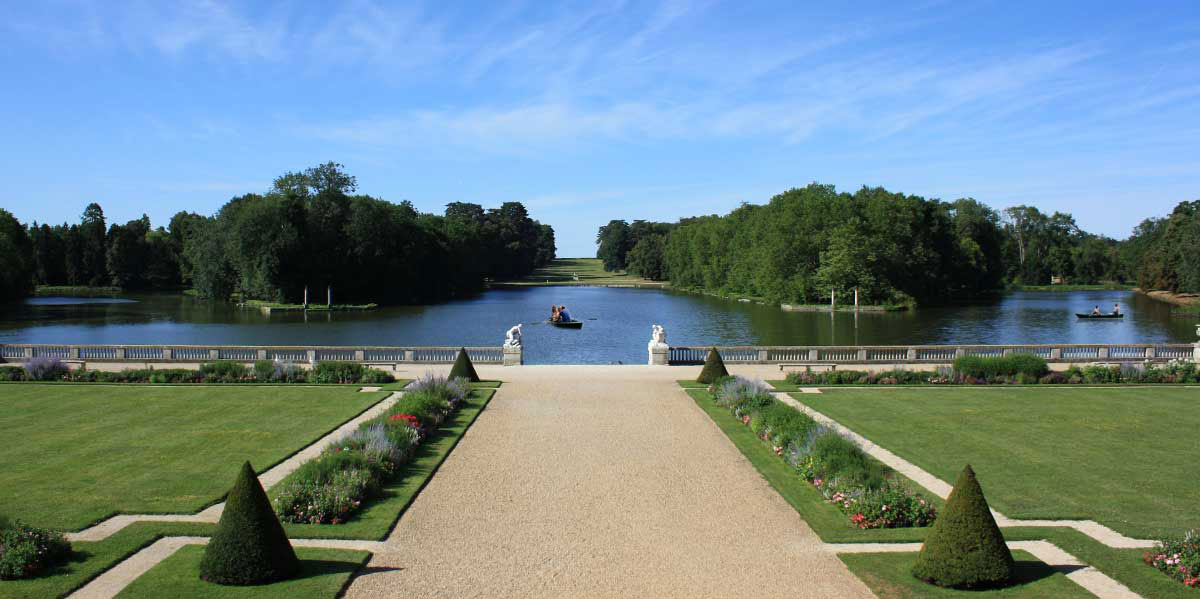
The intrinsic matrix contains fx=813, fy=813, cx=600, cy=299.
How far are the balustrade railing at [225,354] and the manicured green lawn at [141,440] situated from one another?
645cm

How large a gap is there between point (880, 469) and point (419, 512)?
27.6ft

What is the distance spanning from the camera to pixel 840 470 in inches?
569

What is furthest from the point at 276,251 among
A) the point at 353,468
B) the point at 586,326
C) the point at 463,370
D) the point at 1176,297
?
the point at 1176,297

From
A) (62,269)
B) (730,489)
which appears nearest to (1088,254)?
(730,489)

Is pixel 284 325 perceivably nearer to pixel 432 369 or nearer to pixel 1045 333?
pixel 432 369

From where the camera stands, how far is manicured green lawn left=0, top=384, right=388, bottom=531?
13766 mm

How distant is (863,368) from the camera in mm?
32594

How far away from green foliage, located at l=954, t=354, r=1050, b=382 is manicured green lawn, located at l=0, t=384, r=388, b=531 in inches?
807

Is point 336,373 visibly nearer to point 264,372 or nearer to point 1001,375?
point 264,372

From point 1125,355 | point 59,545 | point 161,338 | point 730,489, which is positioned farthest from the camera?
point 161,338

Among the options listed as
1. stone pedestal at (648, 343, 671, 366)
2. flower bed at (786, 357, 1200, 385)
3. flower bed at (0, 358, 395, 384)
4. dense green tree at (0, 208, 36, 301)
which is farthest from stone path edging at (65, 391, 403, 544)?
dense green tree at (0, 208, 36, 301)

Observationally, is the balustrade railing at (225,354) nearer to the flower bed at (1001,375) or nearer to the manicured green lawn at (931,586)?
the flower bed at (1001,375)

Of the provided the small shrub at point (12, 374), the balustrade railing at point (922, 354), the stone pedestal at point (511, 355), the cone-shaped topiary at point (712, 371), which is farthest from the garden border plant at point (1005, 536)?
the small shrub at point (12, 374)

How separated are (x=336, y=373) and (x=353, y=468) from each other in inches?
567
